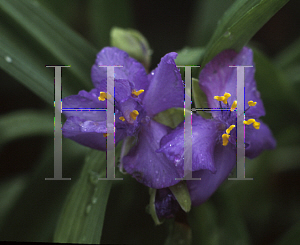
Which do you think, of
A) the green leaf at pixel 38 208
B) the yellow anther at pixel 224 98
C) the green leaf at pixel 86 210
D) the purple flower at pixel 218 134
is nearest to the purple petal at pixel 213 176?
the purple flower at pixel 218 134

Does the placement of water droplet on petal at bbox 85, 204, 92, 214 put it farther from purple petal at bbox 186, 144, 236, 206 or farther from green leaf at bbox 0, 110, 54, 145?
green leaf at bbox 0, 110, 54, 145

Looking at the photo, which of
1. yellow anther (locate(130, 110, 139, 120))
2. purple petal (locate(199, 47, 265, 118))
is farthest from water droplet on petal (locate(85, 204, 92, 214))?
purple petal (locate(199, 47, 265, 118))

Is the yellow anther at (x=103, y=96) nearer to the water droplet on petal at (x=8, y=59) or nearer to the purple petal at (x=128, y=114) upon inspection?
the purple petal at (x=128, y=114)

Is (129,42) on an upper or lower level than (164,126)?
Result: upper

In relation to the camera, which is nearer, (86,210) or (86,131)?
(86,131)

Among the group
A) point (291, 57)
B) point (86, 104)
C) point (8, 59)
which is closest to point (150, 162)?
point (86, 104)

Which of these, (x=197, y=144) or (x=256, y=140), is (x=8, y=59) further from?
(x=256, y=140)
